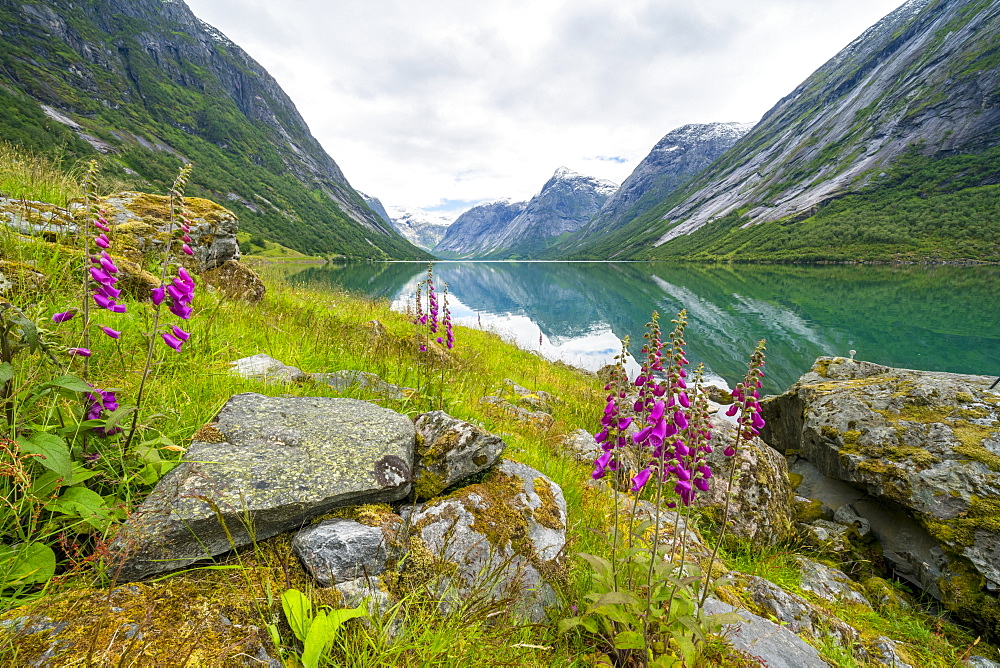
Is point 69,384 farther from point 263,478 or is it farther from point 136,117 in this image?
point 136,117

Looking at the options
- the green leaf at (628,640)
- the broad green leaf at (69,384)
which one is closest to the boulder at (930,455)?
the green leaf at (628,640)

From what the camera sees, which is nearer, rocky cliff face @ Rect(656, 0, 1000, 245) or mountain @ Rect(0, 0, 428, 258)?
rocky cliff face @ Rect(656, 0, 1000, 245)

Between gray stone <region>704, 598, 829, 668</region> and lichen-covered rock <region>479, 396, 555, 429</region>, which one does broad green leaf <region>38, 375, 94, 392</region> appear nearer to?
gray stone <region>704, 598, 829, 668</region>

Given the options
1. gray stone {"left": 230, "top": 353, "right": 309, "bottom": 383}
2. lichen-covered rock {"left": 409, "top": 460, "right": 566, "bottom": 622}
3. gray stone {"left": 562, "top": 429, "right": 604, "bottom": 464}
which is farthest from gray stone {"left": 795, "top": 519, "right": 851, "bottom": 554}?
gray stone {"left": 230, "top": 353, "right": 309, "bottom": 383}

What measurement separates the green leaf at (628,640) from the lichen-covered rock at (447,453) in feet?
5.17

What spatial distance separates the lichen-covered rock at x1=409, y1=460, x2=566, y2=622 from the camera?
2.62 metres

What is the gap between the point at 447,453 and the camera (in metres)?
3.33

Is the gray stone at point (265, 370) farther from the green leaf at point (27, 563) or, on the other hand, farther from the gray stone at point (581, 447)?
the gray stone at point (581, 447)

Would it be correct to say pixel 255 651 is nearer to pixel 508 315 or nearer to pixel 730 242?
pixel 508 315

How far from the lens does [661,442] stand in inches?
111

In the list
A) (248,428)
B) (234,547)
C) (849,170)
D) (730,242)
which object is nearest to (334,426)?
A: (248,428)

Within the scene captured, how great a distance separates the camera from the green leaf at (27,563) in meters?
1.77

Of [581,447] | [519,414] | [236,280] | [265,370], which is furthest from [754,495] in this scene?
[236,280]

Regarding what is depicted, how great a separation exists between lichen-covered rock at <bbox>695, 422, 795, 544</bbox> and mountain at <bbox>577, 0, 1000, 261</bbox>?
120 m
